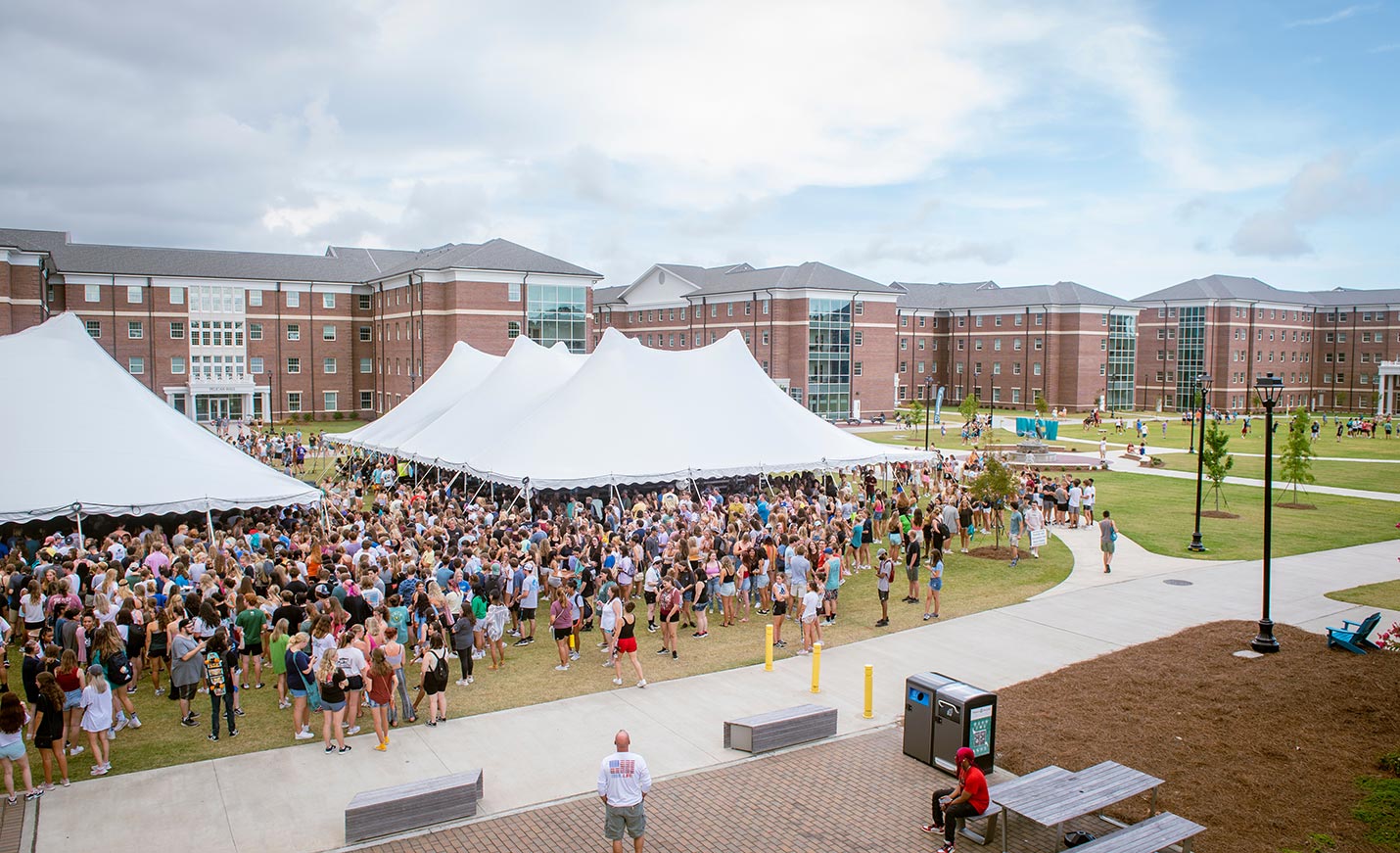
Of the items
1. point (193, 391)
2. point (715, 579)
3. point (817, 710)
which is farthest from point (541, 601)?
point (193, 391)

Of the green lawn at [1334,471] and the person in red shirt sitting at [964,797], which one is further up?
the green lawn at [1334,471]

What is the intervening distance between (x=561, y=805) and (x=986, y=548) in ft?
54.6

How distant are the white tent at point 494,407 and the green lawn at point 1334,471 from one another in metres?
29.2

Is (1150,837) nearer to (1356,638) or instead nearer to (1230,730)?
(1230,730)

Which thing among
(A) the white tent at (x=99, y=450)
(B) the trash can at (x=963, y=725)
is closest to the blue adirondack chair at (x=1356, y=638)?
(B) the trash can at (x=963, y=725)

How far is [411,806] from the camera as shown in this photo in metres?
8.98

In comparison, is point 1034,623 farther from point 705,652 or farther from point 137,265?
point 137,265

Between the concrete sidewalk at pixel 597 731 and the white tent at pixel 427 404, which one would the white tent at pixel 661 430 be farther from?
the concrete sidewalk at pixel 597 731

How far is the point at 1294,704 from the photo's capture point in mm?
11977

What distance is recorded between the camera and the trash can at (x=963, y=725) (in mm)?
10133

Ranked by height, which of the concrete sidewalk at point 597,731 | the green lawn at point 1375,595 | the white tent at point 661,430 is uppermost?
the white tent at point 661,430

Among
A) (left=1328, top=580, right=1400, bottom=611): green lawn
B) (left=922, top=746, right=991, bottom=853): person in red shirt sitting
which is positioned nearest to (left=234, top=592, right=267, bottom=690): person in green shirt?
(left=922, top=746, right=991, bottom=853): person in red shirt sitting

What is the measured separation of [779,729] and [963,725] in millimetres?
2266

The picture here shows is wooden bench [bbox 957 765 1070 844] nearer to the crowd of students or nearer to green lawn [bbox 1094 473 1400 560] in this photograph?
the crowd of students
